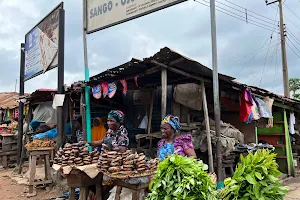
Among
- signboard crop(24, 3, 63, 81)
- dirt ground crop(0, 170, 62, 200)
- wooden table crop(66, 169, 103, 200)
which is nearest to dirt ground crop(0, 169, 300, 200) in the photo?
dirt ground crop(0, 170, 62, 200)

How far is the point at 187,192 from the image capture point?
7.14ft

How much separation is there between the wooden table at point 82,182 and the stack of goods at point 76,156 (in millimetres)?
136

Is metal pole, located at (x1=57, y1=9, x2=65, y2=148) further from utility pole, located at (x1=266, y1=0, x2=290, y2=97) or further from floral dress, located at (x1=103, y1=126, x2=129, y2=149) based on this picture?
utility pole, located at (x1=266, y1=0, x2=290, y2=97)

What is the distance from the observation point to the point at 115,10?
19.4 feet

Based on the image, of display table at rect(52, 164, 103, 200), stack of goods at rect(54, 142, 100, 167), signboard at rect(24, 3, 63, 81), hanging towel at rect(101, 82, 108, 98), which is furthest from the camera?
signboard at rect(24, 3, 63, 81)

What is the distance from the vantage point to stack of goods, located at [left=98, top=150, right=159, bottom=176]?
10.6 feet

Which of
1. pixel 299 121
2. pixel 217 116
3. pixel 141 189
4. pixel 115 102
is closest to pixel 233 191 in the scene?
pixel 141 189

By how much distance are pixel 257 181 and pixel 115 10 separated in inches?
190

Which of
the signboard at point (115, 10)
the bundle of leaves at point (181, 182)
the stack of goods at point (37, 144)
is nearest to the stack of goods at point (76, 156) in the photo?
the bundle of leaves at point (181, 182)

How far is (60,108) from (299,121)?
8.90 meters

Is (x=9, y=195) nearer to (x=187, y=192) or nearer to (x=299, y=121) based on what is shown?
(x=187, y=192)

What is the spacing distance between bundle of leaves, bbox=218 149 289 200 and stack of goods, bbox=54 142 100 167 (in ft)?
7.25

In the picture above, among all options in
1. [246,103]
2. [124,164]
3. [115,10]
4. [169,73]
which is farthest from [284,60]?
[124,164]

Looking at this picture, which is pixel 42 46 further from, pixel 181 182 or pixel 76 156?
pixel 181 182
